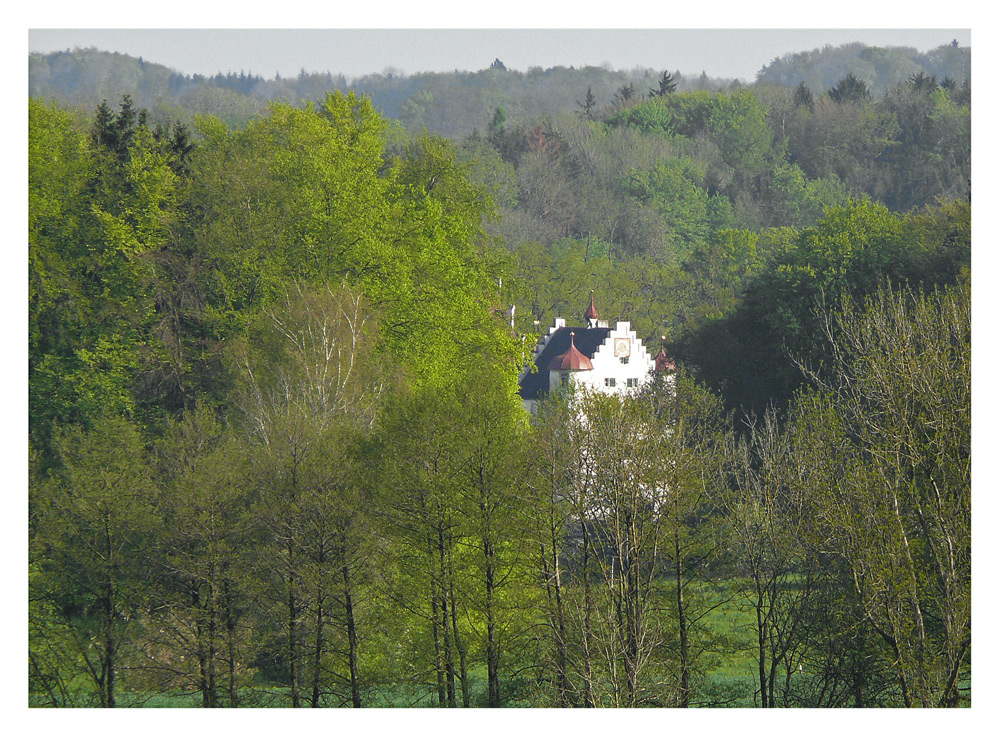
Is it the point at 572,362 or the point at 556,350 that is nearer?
the point at 572,362

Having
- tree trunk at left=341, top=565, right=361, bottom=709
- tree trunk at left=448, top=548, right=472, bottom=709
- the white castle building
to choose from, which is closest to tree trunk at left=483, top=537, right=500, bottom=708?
tree trunk at left=448, top=548, right=472, bottom=709

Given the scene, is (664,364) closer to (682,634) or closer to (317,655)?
(682,634)

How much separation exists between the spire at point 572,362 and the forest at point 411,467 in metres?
13.8

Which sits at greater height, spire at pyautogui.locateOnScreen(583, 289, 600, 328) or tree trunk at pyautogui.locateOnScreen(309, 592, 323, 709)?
spire at pyautogui.locateOnScreen(583, 289, 600, 328)

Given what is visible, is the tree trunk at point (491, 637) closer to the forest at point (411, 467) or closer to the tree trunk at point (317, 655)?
the forest at point (411, 467)

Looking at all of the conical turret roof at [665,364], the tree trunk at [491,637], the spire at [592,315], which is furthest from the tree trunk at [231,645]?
the spire at [592,315]

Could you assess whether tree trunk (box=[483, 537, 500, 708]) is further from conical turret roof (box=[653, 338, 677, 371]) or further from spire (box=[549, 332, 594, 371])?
spire (box=[549, 332, 594, 371])

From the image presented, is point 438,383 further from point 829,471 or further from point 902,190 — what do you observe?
point 902,190

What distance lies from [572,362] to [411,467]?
36592mm

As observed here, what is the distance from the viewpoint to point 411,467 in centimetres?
2380

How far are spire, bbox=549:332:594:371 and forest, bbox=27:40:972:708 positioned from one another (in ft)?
45.4

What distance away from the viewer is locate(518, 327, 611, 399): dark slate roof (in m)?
61.8

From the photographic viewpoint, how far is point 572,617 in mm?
21609

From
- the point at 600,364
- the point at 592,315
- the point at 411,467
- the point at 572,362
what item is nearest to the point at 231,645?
the point at 411,467
